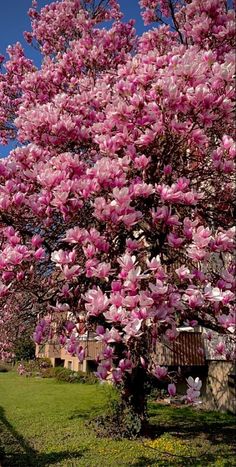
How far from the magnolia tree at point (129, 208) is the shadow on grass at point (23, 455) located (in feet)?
9.05

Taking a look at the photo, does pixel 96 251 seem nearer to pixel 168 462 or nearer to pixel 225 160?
pixel 225 160

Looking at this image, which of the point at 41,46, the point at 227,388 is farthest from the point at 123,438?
the point at 41,46

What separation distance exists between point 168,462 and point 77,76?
6297 mm

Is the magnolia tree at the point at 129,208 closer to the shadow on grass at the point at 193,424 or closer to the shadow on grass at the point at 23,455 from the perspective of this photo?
the shadow on grass at the point at 23,455

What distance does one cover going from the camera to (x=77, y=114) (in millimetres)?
5188

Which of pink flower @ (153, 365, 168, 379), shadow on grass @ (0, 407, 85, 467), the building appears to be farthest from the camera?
the building

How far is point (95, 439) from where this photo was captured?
335 inches

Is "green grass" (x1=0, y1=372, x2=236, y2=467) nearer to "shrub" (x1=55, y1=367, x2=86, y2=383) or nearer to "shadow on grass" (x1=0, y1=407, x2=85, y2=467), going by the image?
"shadow on grass" (x1=0, y1=407, x2=85, y2=467)

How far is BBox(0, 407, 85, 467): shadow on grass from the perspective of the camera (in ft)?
22.7

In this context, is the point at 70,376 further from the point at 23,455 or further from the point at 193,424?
the point at 23,455

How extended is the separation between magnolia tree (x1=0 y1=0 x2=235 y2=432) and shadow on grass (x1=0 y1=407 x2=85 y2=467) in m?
2.76

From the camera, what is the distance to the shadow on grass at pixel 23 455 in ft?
22.7

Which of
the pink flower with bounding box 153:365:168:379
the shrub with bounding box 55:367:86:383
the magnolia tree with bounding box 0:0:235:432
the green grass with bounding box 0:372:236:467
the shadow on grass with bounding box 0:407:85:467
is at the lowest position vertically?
the shadow on grass with bounding box 0:407:85:467

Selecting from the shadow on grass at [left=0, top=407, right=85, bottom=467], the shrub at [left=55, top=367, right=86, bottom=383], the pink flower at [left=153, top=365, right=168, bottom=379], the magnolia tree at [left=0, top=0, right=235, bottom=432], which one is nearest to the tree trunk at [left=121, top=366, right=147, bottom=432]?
the shadow on grass at [left=0, top=407, right=85, bottom=467]
